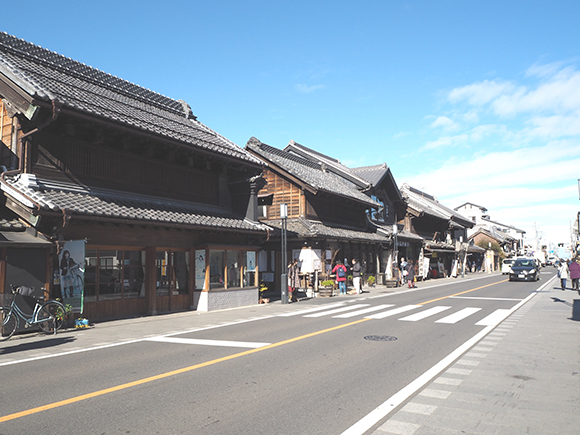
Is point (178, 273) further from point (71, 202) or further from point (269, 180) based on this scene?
point (269, 180)

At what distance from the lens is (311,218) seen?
27.3 m

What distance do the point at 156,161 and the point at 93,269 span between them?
5049 millimetres

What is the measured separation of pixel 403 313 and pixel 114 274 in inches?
390

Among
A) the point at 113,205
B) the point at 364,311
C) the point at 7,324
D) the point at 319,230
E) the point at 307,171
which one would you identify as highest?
the point at 307,171

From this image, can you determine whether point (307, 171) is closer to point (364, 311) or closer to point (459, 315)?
point (364, 311)

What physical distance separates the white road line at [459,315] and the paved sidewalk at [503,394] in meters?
3.06

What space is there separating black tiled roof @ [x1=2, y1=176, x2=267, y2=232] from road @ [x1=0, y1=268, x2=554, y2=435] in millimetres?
3409

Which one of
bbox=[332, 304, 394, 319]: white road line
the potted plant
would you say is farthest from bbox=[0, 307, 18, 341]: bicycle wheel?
the potted plant

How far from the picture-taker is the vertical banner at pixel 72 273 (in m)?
12.6

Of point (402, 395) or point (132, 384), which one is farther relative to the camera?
point (132, 384)

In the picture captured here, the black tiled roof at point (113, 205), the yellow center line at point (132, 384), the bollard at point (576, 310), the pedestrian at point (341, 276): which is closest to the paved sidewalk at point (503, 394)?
the yellow center line at point (132, 384)

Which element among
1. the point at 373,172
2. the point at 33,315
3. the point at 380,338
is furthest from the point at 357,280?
the point at 33,315

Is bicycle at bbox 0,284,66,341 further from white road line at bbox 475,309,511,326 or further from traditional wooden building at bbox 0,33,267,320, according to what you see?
white road line at bbox 475,309,511,326

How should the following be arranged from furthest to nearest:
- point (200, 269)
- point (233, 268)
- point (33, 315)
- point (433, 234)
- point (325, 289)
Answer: point (433, 234) → point (325, 289) → point (233, 268) → point (200, 269) → point (33, 315)
